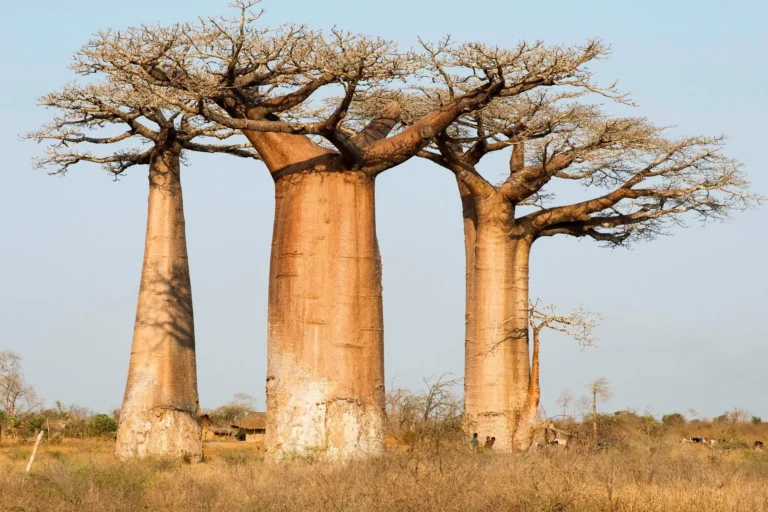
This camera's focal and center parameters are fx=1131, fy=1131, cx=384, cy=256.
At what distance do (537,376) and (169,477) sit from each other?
4.82 m

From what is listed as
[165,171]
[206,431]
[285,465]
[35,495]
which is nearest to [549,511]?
[285,465]

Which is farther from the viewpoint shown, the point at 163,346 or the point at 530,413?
the point at 530,413

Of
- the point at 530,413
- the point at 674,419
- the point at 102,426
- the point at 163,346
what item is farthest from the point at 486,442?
the point at 674,419

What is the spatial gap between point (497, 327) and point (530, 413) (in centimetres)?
106

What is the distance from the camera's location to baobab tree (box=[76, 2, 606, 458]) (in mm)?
9242

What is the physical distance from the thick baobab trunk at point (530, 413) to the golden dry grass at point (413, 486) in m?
2.38

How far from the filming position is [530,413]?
12.7m

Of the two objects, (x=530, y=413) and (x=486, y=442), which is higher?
(x=530, y=413)

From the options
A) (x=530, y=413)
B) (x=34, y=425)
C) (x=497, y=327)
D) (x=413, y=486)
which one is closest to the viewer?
(x=413, y=486)

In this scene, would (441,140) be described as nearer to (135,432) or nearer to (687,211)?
(687,211)

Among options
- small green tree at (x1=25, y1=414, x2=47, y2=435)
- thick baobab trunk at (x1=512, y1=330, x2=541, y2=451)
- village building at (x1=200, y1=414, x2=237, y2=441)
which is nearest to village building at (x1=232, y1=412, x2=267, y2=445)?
village building at (x1=200, y1=414, x2=237, y2=441)

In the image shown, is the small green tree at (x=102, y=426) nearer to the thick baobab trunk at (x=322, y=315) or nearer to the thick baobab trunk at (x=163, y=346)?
the thick baobab trunk at (x=163, y=346)

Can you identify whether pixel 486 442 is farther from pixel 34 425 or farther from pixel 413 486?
pixel 34 425

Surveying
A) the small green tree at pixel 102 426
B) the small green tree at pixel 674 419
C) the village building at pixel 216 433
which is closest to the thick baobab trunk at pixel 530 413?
the village building at pixel 216 433
